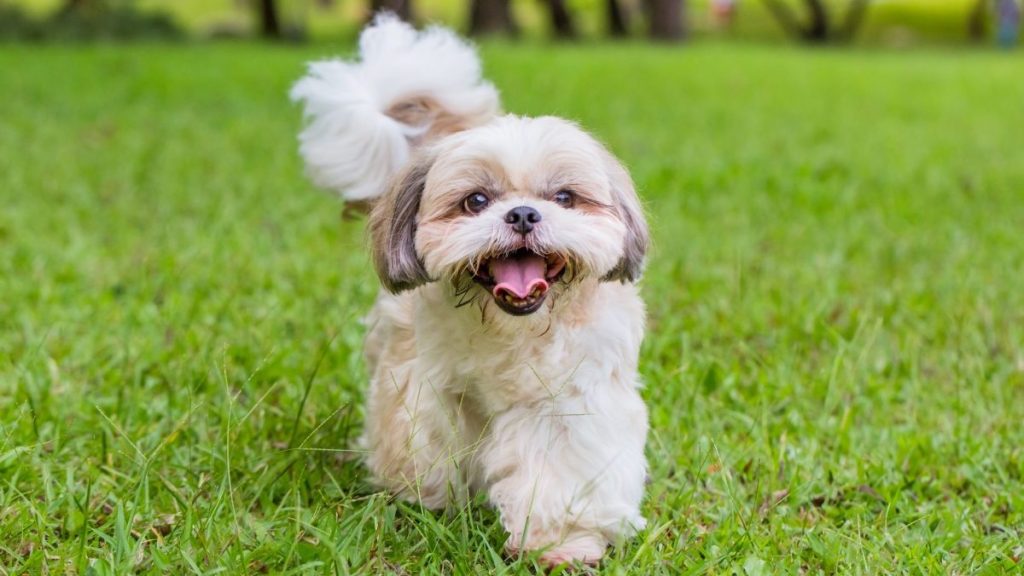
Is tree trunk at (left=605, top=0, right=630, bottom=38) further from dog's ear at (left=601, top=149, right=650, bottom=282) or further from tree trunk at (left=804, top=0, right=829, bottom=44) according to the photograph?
dog's ear at (left=601, top=149, right=650, bottom=282)

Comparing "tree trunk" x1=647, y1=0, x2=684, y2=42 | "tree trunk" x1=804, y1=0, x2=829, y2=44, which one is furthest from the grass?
"tree trunk" x1=804, y1=0, x2=829, y2=44

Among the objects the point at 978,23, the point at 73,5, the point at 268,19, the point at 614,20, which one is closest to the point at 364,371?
the point at 73,5

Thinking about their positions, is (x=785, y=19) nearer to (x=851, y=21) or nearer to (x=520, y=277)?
(x=851, y=21)

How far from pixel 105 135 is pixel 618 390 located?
25.3 ft

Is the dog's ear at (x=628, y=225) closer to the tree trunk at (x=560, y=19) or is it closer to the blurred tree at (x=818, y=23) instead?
the tree trunk at (x=560, y=19)

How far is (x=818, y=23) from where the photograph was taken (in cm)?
3394

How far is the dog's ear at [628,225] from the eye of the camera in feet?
9.25

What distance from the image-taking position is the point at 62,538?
9.39 ft

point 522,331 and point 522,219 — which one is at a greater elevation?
point 522,219

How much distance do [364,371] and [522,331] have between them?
4.75 ft

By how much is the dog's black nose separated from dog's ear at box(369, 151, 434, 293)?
0.96ft

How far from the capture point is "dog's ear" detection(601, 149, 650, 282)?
282cm

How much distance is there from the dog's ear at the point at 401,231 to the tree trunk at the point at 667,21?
23.4 metres

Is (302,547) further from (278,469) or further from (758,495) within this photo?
(758,495)
